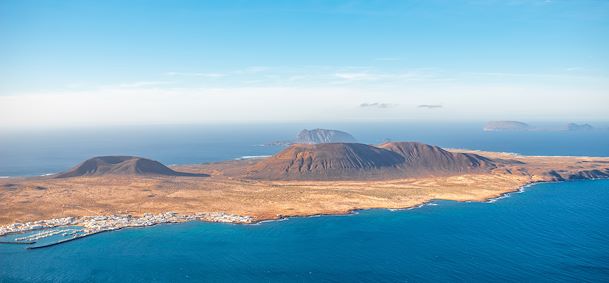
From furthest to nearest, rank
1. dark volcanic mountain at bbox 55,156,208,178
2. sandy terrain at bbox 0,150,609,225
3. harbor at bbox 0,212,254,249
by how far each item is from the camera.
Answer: dark volcanic mountain at bbox 55,156,208,178 < sandy terrain at bbox 0,150,609,225 < harbor at bbox 0,212,254,249

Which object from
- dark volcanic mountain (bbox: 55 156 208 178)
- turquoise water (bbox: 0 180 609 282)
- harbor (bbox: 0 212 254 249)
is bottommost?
turquoise water (bbox: 0 180 609 282)

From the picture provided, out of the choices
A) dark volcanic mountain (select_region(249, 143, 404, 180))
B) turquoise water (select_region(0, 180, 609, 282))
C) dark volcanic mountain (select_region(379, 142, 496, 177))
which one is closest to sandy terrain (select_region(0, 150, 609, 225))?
dark volcanic mountain (select_region(379, 142, 496, 177))

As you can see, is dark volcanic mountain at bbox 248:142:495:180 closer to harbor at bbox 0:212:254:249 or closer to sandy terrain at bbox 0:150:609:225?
sandy terrain at bbox 0:150:609:225

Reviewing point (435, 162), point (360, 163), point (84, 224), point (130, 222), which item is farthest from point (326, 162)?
point (84, 224)

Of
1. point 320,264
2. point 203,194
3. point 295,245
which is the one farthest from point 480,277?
point 203,194

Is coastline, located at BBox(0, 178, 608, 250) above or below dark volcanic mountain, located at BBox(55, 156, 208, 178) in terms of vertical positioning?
below

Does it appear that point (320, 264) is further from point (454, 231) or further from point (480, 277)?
point (454, 231)

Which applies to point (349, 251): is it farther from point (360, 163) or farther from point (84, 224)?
point (360, 163)

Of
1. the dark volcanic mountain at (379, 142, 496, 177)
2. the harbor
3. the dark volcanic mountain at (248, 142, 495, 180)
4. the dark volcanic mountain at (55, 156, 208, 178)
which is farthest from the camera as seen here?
the dark volcanic mountain at (379, 142, 496, 177)
